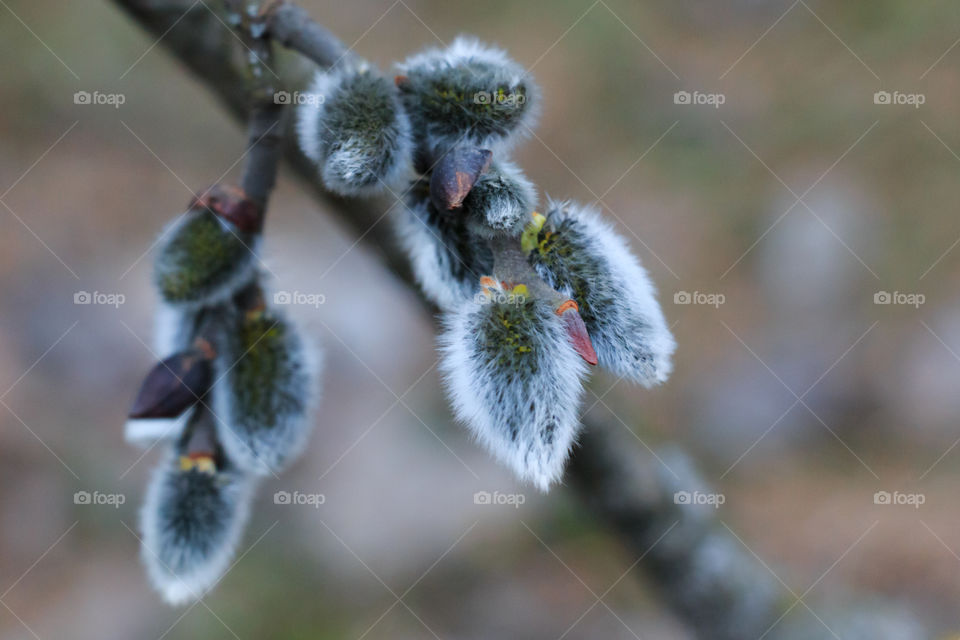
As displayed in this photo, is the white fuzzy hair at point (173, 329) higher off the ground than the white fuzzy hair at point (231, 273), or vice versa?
the white fuzzy hair at point (231, 273)

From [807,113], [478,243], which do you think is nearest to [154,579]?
[478,243]

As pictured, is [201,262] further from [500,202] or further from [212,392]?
[500,202]

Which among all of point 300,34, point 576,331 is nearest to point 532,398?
point 576,331

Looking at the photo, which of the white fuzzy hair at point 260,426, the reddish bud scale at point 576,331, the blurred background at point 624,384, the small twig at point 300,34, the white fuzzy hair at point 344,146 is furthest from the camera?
the blurred background at point 624,384

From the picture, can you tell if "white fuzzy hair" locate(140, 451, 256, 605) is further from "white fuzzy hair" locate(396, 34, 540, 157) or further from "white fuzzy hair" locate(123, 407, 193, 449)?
"white fuzzy hair" locate(396, 34, 540, 157)

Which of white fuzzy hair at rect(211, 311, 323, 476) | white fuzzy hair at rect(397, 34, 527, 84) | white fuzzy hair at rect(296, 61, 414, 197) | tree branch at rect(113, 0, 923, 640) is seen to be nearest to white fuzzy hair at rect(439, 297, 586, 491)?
white fuzzy hair at rect(296, 61, 414, 197)

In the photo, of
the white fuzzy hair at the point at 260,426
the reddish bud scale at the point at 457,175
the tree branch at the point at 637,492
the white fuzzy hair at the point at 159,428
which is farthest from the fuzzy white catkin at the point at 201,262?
the reddish bud scale at the point at 457,175

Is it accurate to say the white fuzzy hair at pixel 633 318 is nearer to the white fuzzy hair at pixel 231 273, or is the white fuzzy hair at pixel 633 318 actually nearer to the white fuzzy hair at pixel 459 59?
the white fuzzy hair at pixel 459 59
